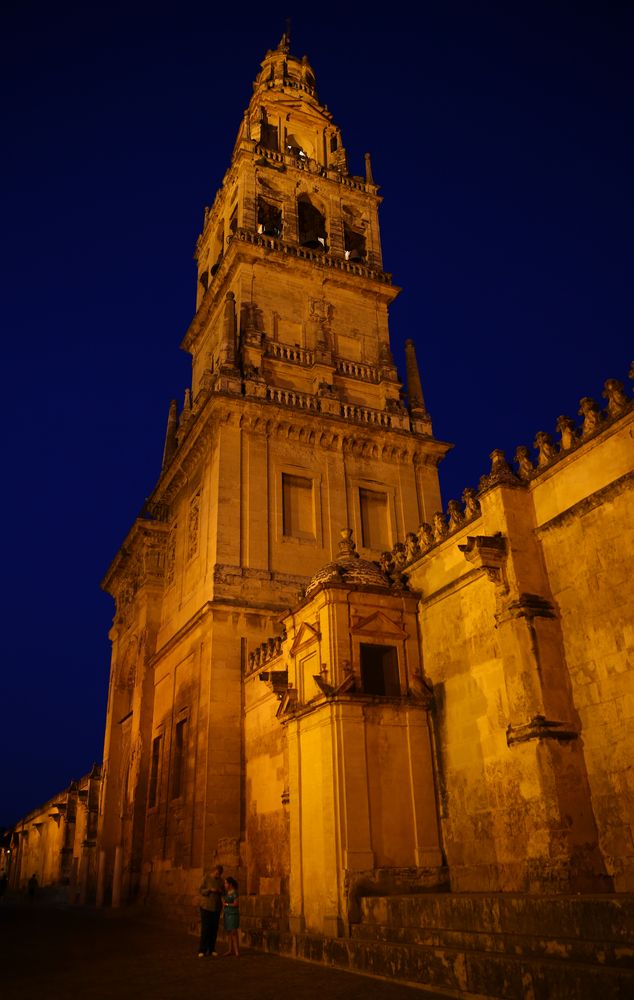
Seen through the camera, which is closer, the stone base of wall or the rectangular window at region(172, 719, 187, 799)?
the stone base of wall

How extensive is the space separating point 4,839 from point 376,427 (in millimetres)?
74761

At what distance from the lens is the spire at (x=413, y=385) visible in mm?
30422

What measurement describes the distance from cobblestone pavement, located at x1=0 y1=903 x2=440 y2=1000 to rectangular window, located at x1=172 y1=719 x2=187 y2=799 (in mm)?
5041

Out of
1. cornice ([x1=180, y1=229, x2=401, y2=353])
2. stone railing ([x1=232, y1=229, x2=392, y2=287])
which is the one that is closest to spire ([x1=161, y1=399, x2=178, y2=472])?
cornice ([x1=180, y1=229, x2=401, y2=353])

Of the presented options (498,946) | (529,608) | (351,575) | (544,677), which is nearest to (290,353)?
(351,575)

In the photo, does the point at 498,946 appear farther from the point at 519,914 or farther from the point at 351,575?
the point at 351,575

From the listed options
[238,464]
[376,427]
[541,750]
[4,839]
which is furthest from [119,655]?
[4,839]

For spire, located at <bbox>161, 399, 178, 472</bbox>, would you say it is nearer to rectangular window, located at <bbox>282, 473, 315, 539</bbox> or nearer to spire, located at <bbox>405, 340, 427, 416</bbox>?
rectangular window, located at <bbox>282, 473, 315, 539</bbox>

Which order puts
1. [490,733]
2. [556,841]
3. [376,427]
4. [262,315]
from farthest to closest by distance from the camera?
[262,315] < [376,427] < [490,733] < [556,841]

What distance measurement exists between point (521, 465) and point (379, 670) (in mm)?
5523

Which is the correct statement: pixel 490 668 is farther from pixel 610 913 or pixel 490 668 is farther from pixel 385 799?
pixel 610 913

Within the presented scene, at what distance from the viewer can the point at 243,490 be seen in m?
25.0

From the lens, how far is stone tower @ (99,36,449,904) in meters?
22.4

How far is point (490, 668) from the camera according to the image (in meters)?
13.5
